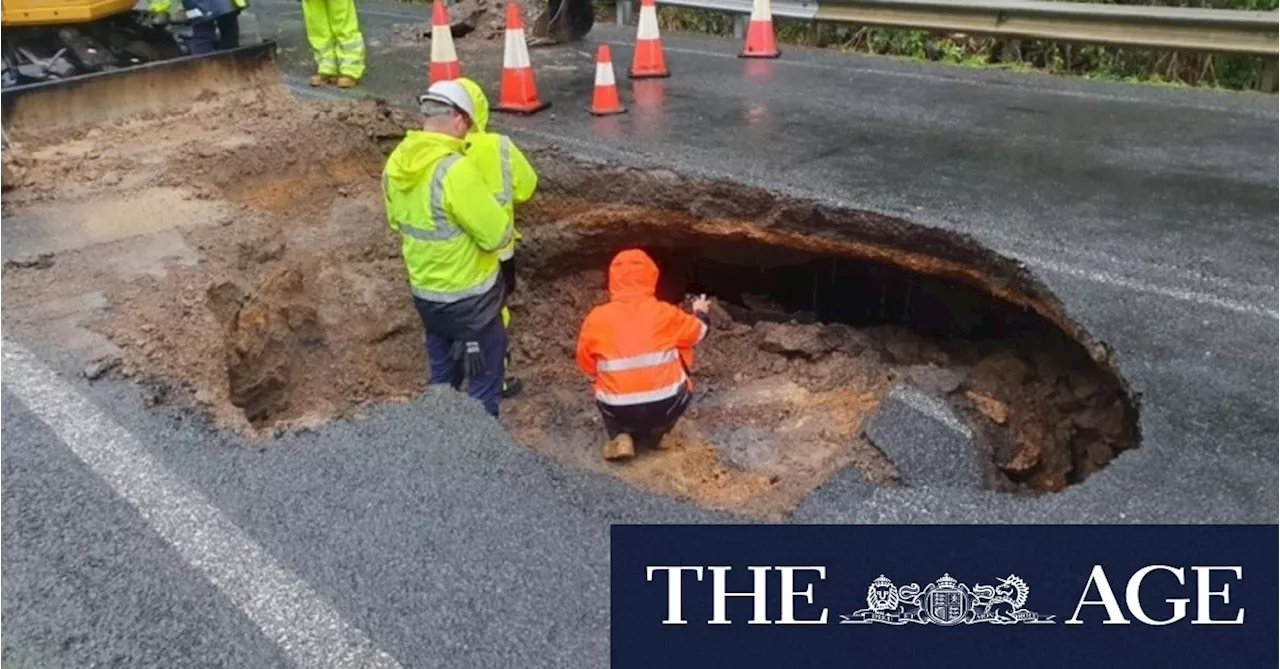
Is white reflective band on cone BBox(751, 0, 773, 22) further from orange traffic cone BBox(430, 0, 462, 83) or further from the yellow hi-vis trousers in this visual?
the yellow hi-vis trousers

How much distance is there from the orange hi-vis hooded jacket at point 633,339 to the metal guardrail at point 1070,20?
19.7ft

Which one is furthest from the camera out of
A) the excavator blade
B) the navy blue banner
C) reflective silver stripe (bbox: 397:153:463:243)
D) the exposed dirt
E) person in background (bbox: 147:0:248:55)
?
the exposed dirt

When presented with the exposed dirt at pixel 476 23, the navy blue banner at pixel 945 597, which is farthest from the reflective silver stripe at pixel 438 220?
the exposed dirt at pixel 476 23

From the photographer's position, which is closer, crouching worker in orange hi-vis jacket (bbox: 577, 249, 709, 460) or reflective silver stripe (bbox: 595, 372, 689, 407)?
crouching worker in orange hi-vis jacket (bbox: 577, 249, 709, 460)

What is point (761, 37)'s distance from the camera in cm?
1036

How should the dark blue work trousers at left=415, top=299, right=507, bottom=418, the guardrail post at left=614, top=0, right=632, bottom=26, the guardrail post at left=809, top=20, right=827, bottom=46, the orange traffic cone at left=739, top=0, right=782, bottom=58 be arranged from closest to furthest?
the dark blue work trousers at left=415, top=299, right=507, bottom=418 → the orange traffic cone at left=739, top=0, right=782, bottom=58 → the guardrail post at left=809, top=20, right=827, bottom=46 → the guardrail post at left=614, top=0, right=632, bottom=26

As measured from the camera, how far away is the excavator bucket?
1105 centimetres

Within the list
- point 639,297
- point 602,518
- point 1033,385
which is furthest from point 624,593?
point 1033,385

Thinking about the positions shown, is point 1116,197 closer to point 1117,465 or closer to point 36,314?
point 1117,465

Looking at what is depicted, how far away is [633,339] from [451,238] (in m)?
1.01

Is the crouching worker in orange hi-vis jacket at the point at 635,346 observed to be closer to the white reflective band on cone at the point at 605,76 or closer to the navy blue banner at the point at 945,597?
the navy blue banner at the point at 945,597

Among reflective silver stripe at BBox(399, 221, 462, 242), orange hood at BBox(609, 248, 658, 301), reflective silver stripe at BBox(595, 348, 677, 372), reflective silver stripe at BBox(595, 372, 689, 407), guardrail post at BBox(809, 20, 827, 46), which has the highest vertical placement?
guardrail post at BBox(809, 20, 827, 46)

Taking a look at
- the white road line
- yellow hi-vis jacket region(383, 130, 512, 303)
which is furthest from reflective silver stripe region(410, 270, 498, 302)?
the white road line

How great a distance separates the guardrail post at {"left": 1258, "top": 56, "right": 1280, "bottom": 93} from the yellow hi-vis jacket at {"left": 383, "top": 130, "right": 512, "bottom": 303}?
6.66 m
